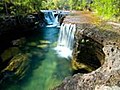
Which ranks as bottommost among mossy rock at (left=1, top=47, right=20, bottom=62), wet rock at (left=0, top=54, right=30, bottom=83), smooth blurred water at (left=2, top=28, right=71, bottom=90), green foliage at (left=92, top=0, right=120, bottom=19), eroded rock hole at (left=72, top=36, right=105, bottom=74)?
smooth blurred water at (left=2, top=28, right=71, bottom=90)

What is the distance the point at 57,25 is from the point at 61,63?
59.0 feet

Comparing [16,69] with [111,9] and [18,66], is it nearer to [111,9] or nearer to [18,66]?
[18,66]

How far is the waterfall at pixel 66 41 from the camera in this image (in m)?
21.7

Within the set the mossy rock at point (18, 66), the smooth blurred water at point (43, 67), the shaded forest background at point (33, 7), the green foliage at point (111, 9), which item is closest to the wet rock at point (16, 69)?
the mossy rock at point (18, 66)

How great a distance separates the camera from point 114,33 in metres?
18.6

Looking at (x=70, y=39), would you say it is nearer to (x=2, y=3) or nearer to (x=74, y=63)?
(x=74, y=63)

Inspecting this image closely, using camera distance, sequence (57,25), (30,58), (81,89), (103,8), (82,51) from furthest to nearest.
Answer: (57,25) < (103,8) < (30,58) < (82,51) < (81,89)

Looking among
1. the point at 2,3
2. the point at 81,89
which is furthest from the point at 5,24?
the point at 81,89

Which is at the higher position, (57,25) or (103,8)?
(103,8)

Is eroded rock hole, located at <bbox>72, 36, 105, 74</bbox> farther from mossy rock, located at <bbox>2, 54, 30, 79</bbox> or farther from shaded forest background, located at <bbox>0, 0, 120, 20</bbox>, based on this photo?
shaded forest background, located at <bbox>0, 0, 120, 20</bbox>

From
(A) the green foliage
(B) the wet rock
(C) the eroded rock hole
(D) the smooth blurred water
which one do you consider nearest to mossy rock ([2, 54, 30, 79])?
(B) the wet rock

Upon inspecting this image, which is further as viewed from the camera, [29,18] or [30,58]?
[29,18]

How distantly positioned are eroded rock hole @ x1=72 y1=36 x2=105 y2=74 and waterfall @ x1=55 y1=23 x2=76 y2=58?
3279mm

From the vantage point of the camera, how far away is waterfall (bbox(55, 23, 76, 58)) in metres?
21.7
